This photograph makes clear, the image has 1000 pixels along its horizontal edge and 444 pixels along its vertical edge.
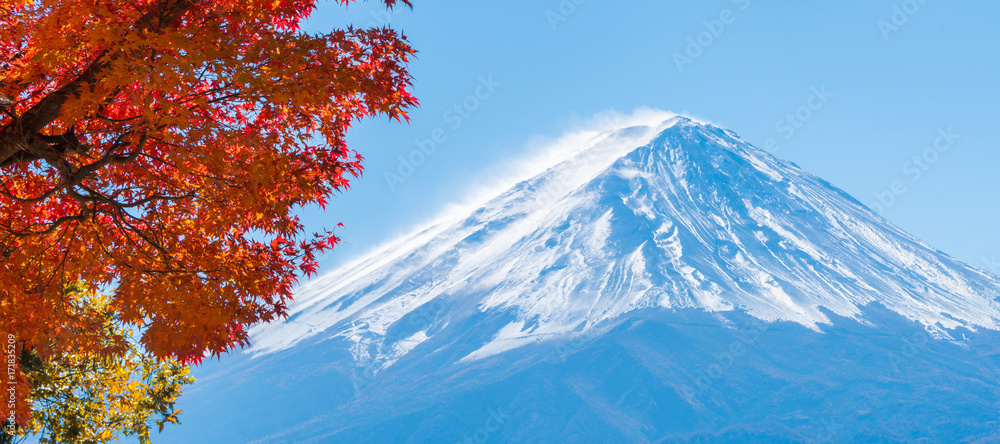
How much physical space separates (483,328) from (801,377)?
67.8 meters

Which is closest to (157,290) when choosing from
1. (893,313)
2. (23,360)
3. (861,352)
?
(23,360)

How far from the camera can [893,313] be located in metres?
152

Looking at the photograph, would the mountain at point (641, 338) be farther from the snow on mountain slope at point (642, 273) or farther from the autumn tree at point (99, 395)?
the autumn tree at point (99, 395)

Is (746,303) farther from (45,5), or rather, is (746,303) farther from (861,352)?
(45,5)

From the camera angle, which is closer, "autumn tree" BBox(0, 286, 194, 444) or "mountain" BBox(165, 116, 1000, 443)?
"autumn tree" BBox(0, 286, 194, 444)

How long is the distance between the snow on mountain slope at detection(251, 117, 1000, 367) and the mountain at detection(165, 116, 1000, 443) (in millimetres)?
556

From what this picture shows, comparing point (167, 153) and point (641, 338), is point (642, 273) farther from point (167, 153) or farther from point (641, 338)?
point (167, 153)

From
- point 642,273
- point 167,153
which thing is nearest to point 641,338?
point 642,273

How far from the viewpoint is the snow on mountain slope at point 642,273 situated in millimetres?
157250

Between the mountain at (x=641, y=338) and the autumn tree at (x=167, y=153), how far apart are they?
12815 centimetres

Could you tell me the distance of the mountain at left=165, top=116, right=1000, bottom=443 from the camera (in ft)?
432

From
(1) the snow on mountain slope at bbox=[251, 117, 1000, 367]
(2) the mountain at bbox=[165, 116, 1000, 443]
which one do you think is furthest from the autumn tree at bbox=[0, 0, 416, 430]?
(1) the snow on mountain slope at bbox=[251, 117, 1000, 367]

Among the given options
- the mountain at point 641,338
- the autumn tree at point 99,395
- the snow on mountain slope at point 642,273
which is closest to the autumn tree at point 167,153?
the autumn tree at point 99,395

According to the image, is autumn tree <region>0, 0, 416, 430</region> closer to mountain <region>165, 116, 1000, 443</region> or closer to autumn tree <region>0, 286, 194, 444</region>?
autumn tree <region>0, 286, 194, 444</region>
